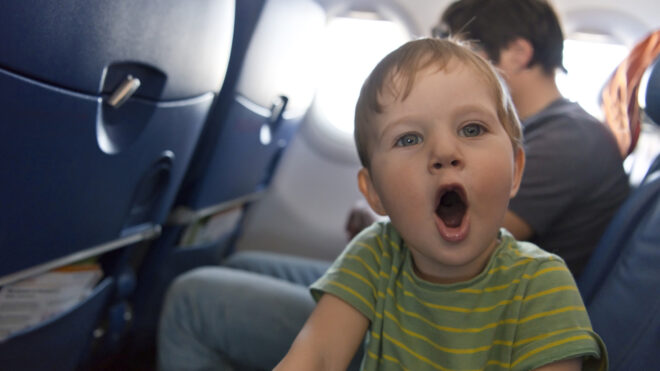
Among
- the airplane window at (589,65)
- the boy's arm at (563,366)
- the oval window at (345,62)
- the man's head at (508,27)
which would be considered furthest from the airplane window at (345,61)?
the boy's arm at (563,366)

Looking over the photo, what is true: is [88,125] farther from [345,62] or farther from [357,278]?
[345,62]

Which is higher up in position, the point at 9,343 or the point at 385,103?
the point at 385,103

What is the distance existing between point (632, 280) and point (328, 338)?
1.57 feet

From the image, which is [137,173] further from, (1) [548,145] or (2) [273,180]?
(2) [273,180]

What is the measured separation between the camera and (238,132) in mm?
1514

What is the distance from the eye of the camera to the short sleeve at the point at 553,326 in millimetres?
614

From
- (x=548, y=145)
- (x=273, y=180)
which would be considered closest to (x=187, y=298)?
(x=548, y=145)

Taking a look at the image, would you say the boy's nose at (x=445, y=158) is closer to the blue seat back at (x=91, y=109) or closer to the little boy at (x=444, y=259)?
Result: the little boy at (x=444, y=259)

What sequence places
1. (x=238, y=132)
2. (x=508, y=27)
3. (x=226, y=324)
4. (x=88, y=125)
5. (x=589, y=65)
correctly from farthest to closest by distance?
(x=589, y=65), (x=238, y=132), (x=508, y=27), (x=226, y=324), (x=88, y=125)

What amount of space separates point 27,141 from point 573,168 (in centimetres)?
98

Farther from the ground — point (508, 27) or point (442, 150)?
point (508, 27)

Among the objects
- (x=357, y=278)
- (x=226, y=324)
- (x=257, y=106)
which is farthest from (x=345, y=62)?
(x=357, y=278)

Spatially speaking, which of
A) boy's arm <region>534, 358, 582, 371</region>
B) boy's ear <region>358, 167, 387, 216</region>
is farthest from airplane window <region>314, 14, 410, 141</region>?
boy's arm <region>534, 358, 582, 371</region>

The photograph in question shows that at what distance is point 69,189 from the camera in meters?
0.85
